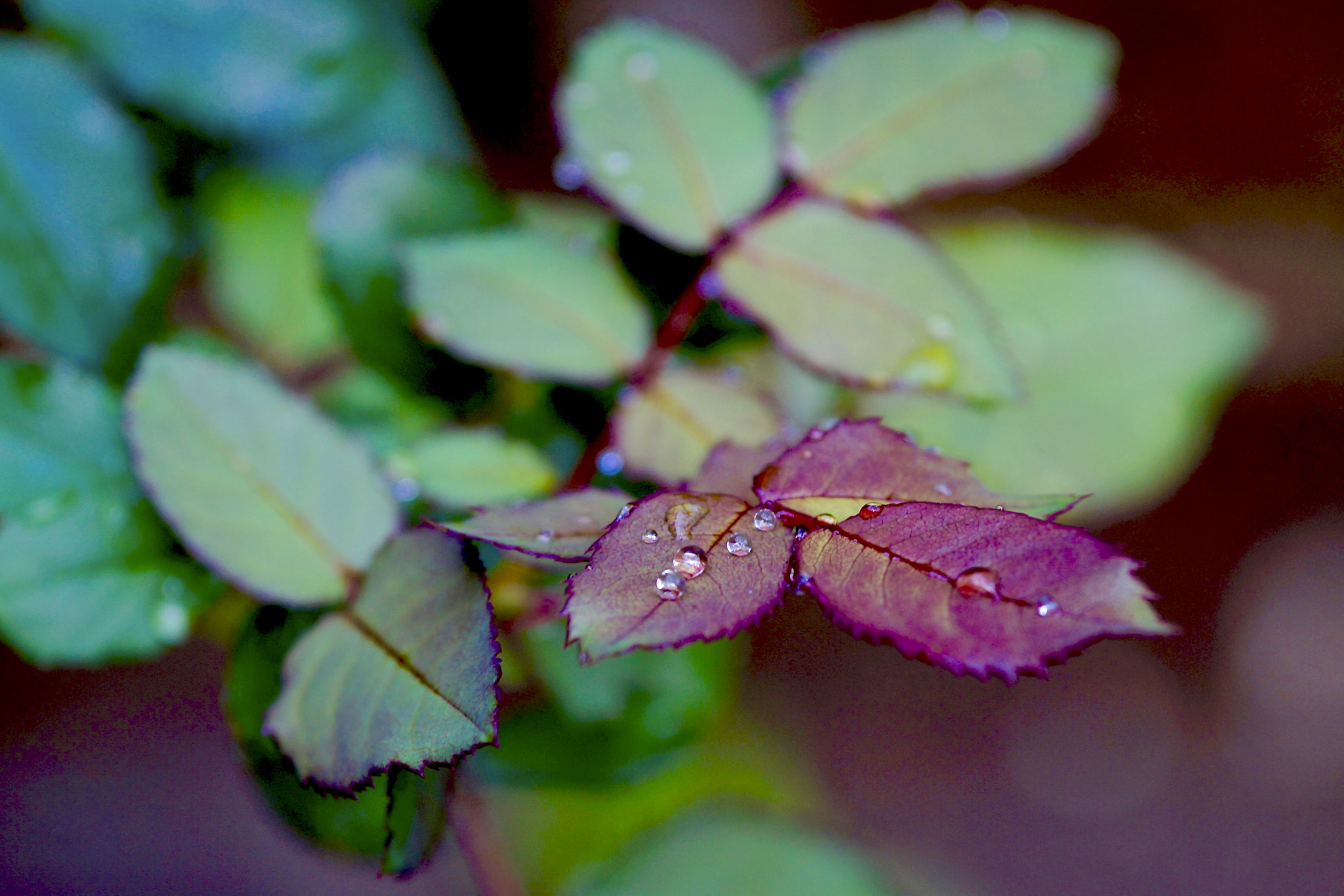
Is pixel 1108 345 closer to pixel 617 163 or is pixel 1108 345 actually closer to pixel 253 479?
pixel 617 163

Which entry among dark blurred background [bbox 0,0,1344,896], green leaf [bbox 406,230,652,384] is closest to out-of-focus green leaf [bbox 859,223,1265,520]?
green leaf [bbox 406,230,652,384]

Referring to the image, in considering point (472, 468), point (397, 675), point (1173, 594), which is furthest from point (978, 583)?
point (1173, 594)

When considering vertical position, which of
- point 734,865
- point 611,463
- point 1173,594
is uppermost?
point 611,463

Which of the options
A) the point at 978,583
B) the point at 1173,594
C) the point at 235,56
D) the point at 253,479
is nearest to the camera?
the point at 978,583

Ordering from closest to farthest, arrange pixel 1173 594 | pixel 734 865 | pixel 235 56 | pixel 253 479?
pixel 253 479, pixel 235 56, pixel 734 865, pixel 1173 594

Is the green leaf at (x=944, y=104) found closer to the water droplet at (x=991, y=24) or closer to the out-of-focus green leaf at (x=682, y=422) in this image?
the water droplet at (x=991, y=24)

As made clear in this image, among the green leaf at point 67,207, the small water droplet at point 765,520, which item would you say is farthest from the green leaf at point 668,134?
the green leaf at point 67,207

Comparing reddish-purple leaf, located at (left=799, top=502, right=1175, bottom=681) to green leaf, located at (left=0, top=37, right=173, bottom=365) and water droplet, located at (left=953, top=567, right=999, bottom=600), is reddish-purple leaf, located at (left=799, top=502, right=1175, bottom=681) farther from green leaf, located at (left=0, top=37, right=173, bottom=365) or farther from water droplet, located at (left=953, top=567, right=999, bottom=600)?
green leaf, located at (left=0, top=37, right=173, bottom=365)

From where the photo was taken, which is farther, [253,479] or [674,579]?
[253,479]

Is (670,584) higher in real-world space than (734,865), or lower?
higher
